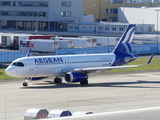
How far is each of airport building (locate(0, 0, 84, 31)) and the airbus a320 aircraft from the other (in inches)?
3613

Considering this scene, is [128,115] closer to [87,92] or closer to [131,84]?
[87,92]

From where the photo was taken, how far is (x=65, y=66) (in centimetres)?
5284

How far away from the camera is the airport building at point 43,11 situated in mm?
147750

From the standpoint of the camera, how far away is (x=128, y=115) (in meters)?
21.8

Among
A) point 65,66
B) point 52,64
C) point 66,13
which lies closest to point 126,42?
point 65,66

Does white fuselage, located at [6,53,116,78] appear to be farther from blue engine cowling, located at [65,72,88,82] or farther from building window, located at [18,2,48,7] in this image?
building window, located at [18,2,48,7]

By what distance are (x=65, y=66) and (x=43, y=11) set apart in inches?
3882

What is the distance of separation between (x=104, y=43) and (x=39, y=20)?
43871 millimetres

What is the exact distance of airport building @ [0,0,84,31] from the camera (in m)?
148

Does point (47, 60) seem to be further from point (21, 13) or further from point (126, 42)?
point (21, 13)

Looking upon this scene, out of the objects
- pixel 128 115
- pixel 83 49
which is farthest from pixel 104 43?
pixel 128 115

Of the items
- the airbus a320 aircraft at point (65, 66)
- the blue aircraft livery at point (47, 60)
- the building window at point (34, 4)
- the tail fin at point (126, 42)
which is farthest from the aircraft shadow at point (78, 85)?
the building window at point (34, 4)

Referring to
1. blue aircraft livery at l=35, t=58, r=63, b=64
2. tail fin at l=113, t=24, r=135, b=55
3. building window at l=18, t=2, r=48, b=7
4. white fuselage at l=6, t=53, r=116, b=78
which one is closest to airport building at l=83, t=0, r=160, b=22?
building window at l=18, t=2, r=48, b=7

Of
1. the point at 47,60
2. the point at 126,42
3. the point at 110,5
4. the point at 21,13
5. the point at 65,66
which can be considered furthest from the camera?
the point at 110,5
